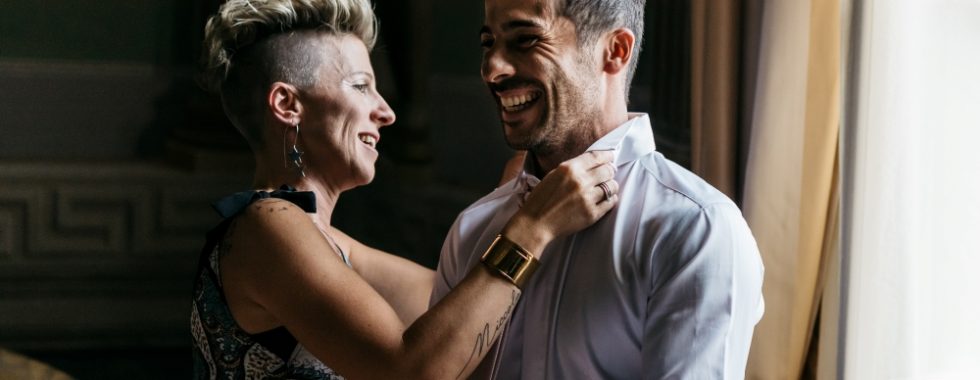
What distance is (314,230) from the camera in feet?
5.03

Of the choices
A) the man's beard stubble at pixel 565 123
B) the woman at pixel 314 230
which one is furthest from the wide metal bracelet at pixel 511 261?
the man's beard stubble at pixel 565 123

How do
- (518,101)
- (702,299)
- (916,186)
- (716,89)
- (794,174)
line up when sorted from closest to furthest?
(702,299)
(518,101)
(916,186)
(794,174)
(716,89)

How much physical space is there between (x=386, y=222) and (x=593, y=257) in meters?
1.35

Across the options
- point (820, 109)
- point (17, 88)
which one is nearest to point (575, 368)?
point (820, 109)

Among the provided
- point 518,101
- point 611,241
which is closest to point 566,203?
point 611,241

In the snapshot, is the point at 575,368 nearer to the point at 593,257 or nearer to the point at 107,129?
the point at 593,257

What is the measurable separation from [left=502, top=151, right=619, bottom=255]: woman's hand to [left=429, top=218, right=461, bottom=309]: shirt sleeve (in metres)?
0.24

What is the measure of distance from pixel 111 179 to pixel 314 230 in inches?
44.3

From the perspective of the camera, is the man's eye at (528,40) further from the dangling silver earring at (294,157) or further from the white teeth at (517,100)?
the dangling silver earring at (294,157)

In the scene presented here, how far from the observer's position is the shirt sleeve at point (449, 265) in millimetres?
1611

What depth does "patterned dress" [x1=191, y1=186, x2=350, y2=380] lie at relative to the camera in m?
1.57

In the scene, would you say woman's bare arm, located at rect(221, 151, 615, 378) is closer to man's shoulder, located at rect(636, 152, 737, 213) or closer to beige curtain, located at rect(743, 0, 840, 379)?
man's shoulder, located at rect(636, 152, 737, 213)

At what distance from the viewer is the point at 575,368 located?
4.34 feet

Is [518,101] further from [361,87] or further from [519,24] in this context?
[361,87]
